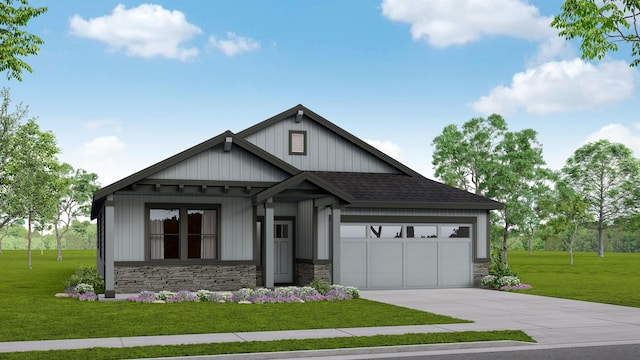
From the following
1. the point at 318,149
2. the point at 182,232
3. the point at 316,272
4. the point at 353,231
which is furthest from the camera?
the point at 318,149

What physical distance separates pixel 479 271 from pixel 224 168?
35.0 feet

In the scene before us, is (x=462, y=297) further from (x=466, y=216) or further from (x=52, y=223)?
(x=52, y=223)

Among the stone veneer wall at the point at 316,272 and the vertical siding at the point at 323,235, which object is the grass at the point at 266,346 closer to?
the stone veneer wall at the point at 316,272

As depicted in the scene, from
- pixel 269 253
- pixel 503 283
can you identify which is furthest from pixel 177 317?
pixel 503 283

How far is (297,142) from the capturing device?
27.0 meters

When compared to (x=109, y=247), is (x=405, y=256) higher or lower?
lower

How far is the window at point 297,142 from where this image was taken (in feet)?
88.4

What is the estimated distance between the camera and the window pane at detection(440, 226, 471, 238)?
83.8 feet

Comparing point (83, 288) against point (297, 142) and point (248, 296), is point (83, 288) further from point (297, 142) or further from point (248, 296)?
point (297, 142)

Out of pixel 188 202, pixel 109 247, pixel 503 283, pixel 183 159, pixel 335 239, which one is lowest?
pixel 503 283

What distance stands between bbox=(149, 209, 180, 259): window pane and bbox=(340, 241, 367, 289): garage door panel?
19.0ft

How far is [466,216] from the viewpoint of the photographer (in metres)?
25.7

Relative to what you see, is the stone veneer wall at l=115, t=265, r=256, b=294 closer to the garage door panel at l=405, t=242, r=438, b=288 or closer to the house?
the house

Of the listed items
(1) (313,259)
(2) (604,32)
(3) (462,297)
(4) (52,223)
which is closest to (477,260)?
(3) (462,297)
